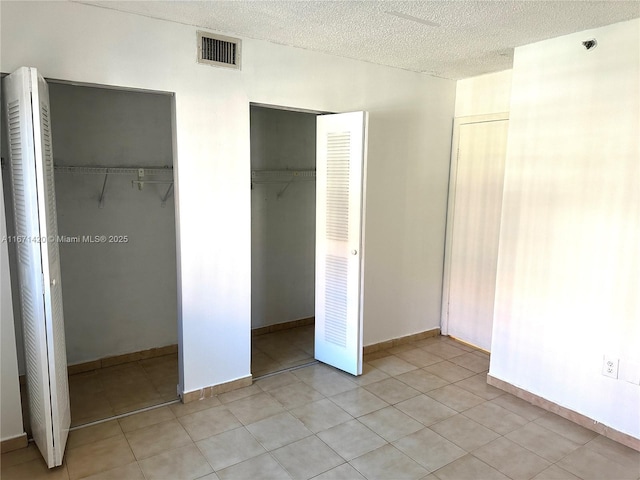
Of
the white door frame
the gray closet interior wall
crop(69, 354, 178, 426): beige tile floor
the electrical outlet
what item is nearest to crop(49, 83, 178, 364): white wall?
the gray closet interior wall

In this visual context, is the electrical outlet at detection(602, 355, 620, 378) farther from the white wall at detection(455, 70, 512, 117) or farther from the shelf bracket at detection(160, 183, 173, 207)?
the shelf bracket at detection(160, 183, 173, 207)

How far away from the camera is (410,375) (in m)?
3.50

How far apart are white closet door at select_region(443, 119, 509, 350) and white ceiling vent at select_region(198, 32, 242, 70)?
2.17m

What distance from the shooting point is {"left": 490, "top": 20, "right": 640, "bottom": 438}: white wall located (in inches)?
101

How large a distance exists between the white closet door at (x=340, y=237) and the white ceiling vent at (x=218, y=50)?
2.62ft

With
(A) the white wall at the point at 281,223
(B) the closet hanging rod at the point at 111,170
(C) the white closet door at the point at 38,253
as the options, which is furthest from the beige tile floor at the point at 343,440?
(B) the closet hanging rod at the point at 111,170

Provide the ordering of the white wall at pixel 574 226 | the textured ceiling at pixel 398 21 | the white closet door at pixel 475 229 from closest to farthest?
the textured ceiling at pixel 398 21, the white wall at pixel 574 226, the white closet door at pixel 475 229

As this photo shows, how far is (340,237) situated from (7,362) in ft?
7.23

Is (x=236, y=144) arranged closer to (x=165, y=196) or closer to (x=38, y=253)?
(x=165, y=196)

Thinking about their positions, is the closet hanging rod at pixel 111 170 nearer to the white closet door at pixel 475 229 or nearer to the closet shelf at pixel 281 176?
the closet shelf at pixel 281 176

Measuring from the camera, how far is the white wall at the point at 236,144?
242 centimetres

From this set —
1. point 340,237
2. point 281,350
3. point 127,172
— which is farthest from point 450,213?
point 127,172

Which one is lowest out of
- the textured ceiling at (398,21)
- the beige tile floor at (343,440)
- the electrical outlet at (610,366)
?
the beige tile floor at (343,440)

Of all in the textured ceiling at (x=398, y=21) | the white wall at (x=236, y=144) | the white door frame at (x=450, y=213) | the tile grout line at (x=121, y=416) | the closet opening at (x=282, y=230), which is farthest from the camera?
the closet opening at (x=282, y=230)
